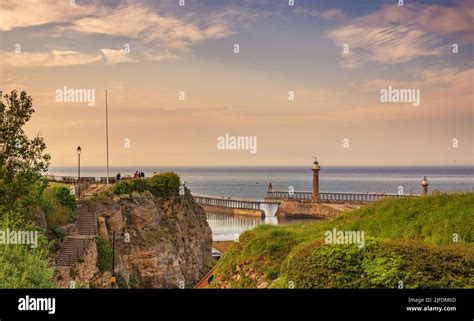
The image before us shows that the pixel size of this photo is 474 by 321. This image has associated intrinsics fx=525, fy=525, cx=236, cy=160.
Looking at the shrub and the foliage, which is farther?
the shrub

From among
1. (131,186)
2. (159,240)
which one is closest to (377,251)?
(159,240)

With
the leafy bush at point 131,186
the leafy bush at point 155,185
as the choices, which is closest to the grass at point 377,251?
the leafy bush at point 131,186

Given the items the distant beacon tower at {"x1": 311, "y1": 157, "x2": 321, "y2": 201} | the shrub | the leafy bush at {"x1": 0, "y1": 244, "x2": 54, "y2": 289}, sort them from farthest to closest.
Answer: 1. the shrub
2. the distant beacon tower at {"x1": 311, "y1": 157, "x2": 321, "y2": 201}
3. the leafy bush at {"x1": 0, "y1": 244, "x2": 54, "y2": 289}

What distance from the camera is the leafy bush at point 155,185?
1721 inches

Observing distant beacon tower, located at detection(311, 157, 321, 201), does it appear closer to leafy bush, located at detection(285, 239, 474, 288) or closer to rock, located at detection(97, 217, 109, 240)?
rock, located at detection(97, 217, 109, 240)

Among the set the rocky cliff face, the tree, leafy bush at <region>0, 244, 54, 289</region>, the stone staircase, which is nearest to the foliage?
the tree

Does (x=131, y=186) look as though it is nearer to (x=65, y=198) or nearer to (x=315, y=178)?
(x=65, y=198)

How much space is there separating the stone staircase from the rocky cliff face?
104 cm

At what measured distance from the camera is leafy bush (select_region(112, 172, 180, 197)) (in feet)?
143

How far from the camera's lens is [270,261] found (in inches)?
736

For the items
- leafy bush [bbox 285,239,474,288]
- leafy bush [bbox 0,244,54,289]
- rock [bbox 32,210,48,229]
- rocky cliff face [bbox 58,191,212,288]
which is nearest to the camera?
leafy bush [bbox 285,239,474,288]

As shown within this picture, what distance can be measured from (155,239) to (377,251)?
31439mm

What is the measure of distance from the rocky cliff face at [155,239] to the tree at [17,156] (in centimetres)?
866

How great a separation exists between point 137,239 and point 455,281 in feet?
106
